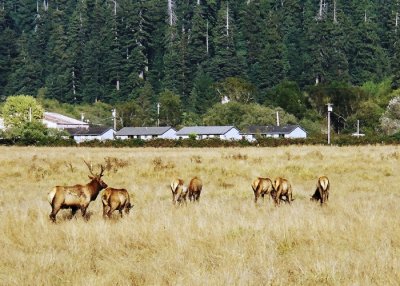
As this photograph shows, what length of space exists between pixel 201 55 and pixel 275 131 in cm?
5995

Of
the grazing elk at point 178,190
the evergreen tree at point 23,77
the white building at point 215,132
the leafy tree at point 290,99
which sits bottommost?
the grazing elk at point 178,190

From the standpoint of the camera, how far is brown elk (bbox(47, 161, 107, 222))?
12156mm

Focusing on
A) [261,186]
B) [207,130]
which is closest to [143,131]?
[207,130]

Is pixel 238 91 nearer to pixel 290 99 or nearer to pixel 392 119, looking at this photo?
pixel 290 99

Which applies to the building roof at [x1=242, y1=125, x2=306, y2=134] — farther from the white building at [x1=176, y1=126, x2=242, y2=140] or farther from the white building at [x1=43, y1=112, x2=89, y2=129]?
the white building at [x1=43, y1=112, x2=89, y2=129]

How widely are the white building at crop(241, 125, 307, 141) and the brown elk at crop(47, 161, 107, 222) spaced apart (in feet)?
244

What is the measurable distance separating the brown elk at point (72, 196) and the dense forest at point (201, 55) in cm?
9658

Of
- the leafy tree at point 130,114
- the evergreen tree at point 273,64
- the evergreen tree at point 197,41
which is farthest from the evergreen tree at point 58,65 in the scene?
the evergreen tree at point 273,64

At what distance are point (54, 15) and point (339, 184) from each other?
554ft

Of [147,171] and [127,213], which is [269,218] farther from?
[147,171]

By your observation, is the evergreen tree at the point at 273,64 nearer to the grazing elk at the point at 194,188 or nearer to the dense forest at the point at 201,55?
the dense forest at the point at 201,55

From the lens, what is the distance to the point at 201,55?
5689 inches

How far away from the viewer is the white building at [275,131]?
88.4 meters

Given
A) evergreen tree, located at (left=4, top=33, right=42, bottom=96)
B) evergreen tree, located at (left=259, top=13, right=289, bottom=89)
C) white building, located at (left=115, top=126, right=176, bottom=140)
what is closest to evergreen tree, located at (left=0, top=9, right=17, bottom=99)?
evergreen tree, located at (left=4, top=33, right=42, bottom=96)
